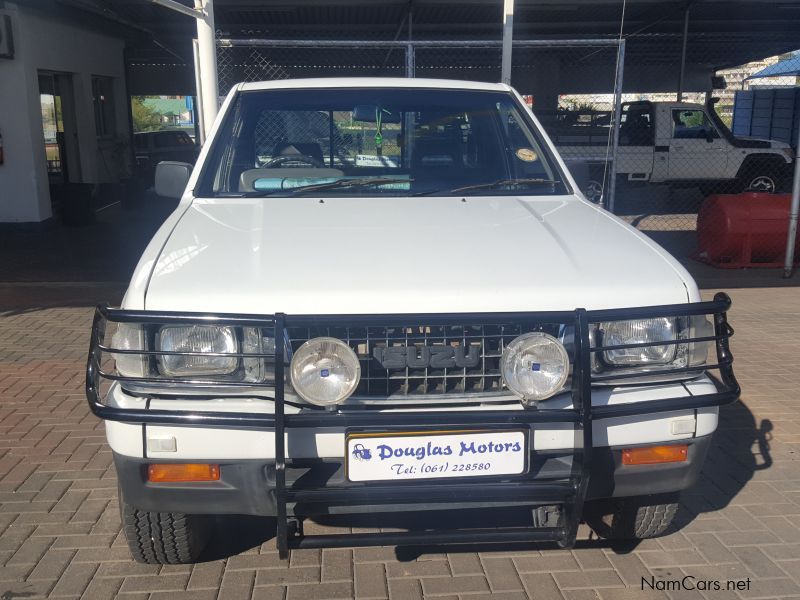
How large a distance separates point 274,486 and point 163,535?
0.74 metres

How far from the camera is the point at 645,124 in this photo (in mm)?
14680

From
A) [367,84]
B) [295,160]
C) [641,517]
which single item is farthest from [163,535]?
[367,84]

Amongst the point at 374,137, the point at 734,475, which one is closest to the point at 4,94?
the point at 374,137

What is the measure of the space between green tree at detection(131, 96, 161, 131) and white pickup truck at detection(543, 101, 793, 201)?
23777 mm

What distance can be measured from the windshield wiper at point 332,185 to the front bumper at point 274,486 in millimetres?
1565

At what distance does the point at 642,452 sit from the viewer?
2.67m

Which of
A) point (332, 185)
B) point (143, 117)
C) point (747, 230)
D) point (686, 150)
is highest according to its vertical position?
point (143, 117)

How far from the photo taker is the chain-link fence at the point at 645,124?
8.86 meters

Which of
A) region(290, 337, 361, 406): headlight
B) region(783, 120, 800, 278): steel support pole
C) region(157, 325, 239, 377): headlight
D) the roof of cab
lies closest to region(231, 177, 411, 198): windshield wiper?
the roof of cab

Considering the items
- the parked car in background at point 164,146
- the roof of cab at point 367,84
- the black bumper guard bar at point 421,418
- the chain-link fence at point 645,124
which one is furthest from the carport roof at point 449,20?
the black bumper guard bar at point 421,418

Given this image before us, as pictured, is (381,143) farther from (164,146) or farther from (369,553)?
(164,146)

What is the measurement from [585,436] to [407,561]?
1069 mm

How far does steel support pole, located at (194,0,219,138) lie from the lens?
6.60 m

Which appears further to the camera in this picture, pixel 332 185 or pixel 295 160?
pixel 295 160
